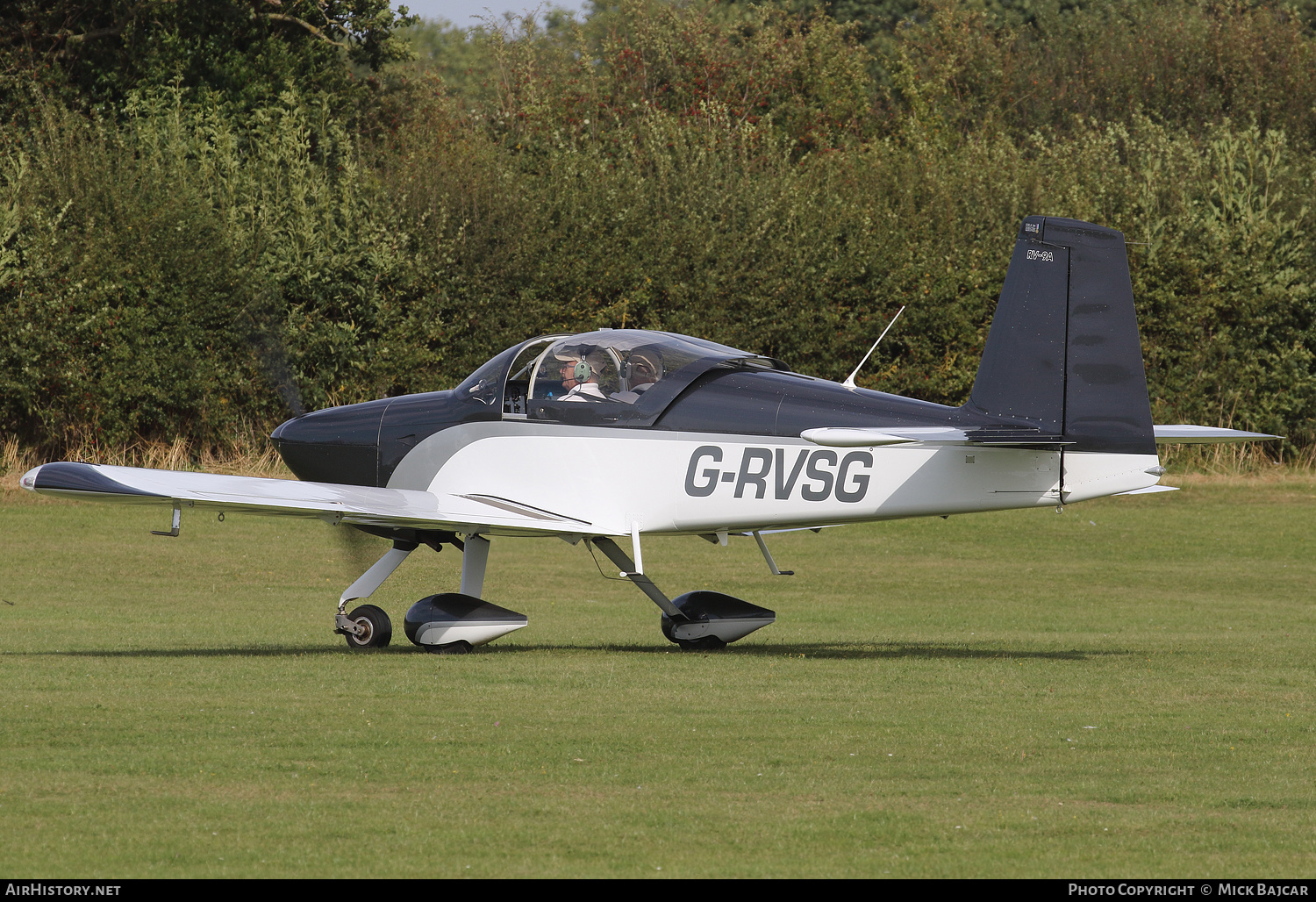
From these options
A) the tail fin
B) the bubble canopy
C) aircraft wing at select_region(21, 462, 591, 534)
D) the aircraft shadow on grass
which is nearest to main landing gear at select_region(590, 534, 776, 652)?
the aircraft shadow on grass

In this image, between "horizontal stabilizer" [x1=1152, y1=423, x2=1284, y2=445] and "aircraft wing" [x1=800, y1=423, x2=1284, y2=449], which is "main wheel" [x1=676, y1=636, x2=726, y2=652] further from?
"horizontal stabilizer" [x1=1152, y1=423, x2=1284, y2=445]

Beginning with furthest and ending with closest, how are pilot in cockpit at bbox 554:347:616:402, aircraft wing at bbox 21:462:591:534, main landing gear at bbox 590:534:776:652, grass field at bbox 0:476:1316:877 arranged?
main landing gear at bbox 590:534:776:652
pilot in cockpit at bbox 554:347:616:402
aircraft wing at bbox 21:462:591:534
grass field at bbox 0:476:1316:877

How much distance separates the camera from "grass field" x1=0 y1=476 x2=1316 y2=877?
5848 millimetres

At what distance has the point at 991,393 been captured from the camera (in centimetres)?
1102

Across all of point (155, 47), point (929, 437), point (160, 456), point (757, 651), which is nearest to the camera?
point (929, 437)

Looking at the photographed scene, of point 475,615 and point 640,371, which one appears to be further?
point 475,615

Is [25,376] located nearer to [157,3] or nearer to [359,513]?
[157,3]

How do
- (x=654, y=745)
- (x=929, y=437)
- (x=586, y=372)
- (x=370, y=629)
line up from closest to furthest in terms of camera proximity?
1. (x=654, y=745)
2. (x=929, y=437)
3. (x=586, y=372)
4. (x=370, y=629)

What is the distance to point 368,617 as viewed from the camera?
1256 cm

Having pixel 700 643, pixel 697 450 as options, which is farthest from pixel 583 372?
pixel 700 643

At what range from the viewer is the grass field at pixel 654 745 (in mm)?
5848

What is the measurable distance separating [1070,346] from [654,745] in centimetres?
455

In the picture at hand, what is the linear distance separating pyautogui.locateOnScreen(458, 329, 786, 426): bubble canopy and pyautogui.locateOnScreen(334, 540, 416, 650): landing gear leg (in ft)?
5.32

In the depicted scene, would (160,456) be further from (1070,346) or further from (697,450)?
(1070,346)
